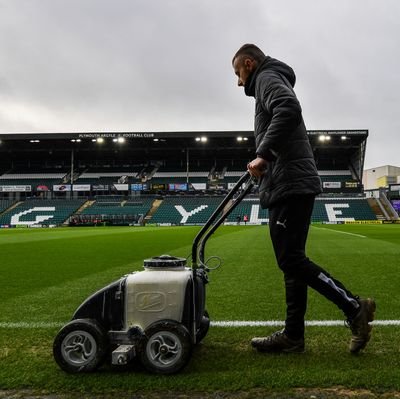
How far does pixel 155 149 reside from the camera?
5878 cm

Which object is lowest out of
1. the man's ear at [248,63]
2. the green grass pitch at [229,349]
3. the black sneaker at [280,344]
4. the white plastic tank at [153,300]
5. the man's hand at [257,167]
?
the green grass pitch at [229,349]

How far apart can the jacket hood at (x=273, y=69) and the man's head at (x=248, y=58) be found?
4 centimetres

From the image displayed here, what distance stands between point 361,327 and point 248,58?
1.93 m

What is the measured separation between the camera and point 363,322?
2.69 meters

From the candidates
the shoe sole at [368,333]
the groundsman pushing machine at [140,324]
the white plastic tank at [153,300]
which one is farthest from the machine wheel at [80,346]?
the shoe sole at [368,333]

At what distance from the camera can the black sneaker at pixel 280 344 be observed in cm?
276

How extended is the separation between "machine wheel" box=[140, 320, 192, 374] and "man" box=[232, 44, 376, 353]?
0.64 metres

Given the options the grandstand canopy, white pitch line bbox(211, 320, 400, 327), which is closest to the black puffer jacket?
white pitch line bbox(211, 320, 400, 327)

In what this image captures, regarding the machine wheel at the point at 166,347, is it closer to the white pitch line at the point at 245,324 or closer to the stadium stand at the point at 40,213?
the white pitch line at the point at 245,324

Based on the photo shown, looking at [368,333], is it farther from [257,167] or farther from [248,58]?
[248,58]

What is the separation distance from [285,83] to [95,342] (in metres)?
2.00

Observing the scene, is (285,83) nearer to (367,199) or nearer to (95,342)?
(95,342)

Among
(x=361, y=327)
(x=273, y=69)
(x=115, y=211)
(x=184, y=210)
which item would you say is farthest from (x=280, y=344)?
(x=115, y=211)

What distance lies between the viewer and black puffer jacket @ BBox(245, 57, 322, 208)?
2592 millimetres
